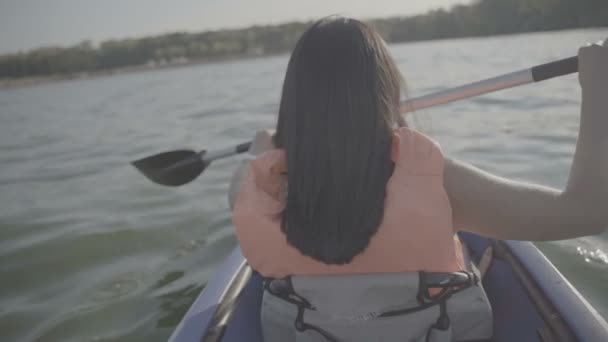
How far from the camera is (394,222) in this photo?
50.1 inches

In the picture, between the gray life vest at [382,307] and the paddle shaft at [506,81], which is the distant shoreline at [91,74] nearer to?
the paddle shaft at [506,81]

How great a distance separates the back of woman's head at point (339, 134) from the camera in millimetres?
1262

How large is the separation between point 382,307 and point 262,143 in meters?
0.77

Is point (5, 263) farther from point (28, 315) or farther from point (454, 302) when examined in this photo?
point (454, 302)

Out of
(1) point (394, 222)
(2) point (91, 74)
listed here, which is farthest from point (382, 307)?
(2) point (91, 74)

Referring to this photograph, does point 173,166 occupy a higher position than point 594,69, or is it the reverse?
point 594,69

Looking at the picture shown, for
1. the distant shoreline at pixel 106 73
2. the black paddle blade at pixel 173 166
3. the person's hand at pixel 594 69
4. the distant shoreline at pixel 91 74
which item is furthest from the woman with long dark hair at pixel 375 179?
the distant shoreline at pixel 91 74

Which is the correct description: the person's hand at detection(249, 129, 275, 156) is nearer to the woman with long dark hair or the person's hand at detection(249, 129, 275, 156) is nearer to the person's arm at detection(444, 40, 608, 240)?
the woman with long dark hair

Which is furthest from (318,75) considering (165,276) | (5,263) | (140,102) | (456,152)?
(140,102)

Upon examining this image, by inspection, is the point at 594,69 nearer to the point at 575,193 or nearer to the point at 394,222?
the point at 575,193

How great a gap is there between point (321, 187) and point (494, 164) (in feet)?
14.6

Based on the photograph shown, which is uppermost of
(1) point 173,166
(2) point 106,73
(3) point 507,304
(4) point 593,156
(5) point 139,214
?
(4) point 593,156

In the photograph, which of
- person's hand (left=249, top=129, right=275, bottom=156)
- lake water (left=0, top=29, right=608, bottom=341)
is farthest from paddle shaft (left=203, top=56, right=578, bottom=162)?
person's hand (left=249, top=129, right=275, bottom=156)

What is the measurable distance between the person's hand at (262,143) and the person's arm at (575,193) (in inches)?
32.3
